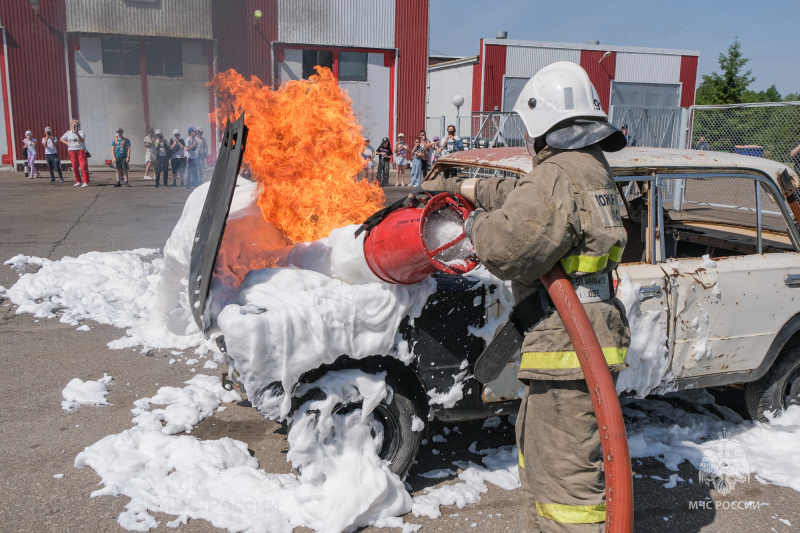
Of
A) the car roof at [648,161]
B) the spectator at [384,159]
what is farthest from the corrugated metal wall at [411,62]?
the car roof at [648,161]

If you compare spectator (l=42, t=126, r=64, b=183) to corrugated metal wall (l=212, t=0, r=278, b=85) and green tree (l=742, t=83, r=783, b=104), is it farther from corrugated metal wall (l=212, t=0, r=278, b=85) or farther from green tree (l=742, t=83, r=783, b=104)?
green tree (l=742, t=83, r=783, b=104)

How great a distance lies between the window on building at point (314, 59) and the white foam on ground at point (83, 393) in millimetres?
19422

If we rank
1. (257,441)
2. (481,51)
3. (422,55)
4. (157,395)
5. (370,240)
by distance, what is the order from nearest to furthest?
(370,240)
(257,441)
(157,395)
(422,55)
(481,51)

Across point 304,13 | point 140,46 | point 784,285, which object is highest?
point 304,13

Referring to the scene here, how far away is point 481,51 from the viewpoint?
85.0 ft

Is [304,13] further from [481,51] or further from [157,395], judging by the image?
[157,395]

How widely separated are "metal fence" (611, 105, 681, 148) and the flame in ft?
39.1

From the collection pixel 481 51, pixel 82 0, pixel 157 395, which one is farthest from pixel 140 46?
pixel 157 395

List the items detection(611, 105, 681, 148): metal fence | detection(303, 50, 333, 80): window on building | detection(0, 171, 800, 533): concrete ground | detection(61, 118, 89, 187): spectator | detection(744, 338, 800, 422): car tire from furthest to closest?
detection(303, 50, 333, 80): window on building
detection(61, 118, 89, 187): spectator
detection(611, 105, 681, 148): metal fence
detection(744, 338, 800, 422): car tire
detection(0, 171, 800, 533): concrete ground

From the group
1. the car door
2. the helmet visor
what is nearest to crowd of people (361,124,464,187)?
the car door

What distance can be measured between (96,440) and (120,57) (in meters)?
20.7

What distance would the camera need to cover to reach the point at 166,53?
2147cm

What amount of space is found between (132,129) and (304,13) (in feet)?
23.8

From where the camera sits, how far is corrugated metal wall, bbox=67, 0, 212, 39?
20.2 metres
